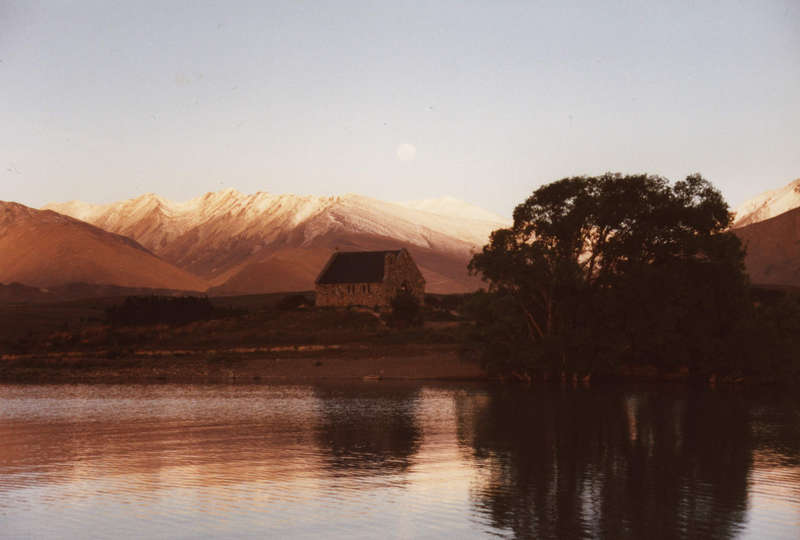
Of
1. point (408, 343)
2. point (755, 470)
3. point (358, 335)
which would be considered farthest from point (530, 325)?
point (755, 470)

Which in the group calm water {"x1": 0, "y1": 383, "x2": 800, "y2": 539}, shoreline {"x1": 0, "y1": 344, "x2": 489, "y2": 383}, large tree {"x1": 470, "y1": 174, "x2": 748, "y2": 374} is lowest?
calm water {"x1": 0, "y1": 383, "x2": 800, "y2": 539}

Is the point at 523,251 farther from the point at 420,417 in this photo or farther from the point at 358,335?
the point at 358,335

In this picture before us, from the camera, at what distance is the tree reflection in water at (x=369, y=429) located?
32.7 meters

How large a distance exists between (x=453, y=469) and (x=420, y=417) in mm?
16632

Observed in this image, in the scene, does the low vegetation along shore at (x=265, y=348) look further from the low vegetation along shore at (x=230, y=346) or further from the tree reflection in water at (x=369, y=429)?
the tree reflection in water at (x=369, y=429)

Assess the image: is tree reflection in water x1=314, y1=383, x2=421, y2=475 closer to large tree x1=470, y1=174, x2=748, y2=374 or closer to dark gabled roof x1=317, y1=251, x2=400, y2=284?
large tree x1=470, y1=174, x2=748, y2=374

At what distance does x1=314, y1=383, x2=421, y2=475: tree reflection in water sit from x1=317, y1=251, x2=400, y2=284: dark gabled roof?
6237cm

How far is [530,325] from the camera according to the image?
71688 mm

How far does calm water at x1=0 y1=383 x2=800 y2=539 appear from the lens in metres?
22.6

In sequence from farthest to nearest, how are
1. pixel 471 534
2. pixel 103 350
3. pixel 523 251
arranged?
pixel 103 350 < pixel 523 251 < pixel 471 534

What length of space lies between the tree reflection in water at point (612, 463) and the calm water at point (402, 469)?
0.10 metres

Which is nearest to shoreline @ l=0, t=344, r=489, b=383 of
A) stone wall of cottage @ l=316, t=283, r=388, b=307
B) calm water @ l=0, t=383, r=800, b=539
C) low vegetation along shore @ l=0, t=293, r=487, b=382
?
low vegetation along shore @ l=0, t=293, r=487, b=382

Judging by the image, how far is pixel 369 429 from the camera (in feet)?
139

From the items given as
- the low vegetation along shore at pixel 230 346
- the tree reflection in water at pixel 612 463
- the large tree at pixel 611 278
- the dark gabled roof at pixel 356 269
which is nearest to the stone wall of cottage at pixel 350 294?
the dark gabled roof at pixel 356 269
